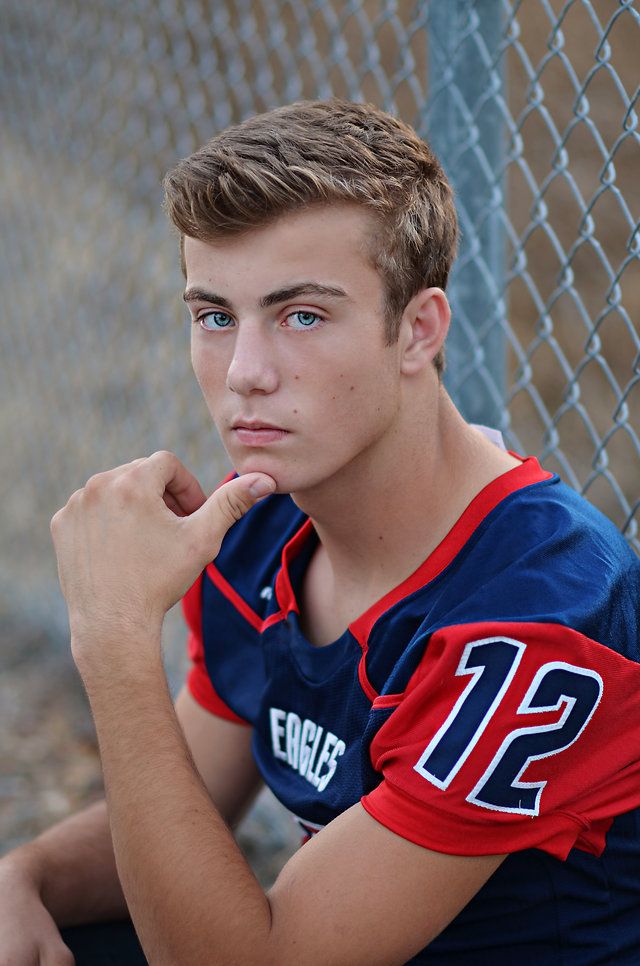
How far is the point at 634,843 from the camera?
172 cm

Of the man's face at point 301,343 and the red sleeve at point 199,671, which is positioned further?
the red sleeve at point 199,671

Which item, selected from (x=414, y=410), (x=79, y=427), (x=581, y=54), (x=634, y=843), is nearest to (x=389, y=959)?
(x=634, y=843)

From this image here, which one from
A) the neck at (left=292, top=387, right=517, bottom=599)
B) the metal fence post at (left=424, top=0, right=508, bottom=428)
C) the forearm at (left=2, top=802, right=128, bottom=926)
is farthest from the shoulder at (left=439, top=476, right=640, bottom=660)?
the forearm at (left=2, top=802, right=128, bottom=926)

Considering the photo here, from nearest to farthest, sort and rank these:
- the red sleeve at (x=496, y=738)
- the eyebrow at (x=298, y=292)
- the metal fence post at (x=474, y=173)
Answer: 1. the red sleeve at (x=496, y=738)
2. the eyebrow at (x=298, y=292)
3. the metal fence post at (x=474, y=173)

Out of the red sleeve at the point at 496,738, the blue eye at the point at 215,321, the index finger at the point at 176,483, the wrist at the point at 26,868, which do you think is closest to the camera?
the red sleeve at the point at 496,738

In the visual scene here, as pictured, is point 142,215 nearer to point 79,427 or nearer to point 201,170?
point 79,427

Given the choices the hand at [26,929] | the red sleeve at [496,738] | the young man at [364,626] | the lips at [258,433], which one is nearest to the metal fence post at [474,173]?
the young man at [364,626]

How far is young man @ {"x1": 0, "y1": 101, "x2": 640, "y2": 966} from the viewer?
5.04 ft

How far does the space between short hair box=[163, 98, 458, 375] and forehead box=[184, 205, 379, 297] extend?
15 millimetres

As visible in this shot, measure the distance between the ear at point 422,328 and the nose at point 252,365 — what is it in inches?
9.0

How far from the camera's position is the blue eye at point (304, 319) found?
1.73 m

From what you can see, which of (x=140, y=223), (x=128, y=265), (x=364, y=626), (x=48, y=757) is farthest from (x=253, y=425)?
(x=140, y=223)

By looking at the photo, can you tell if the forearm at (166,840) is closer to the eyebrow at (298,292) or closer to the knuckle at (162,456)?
the knuckle at (162,456)

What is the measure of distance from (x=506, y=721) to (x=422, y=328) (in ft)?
2.20
